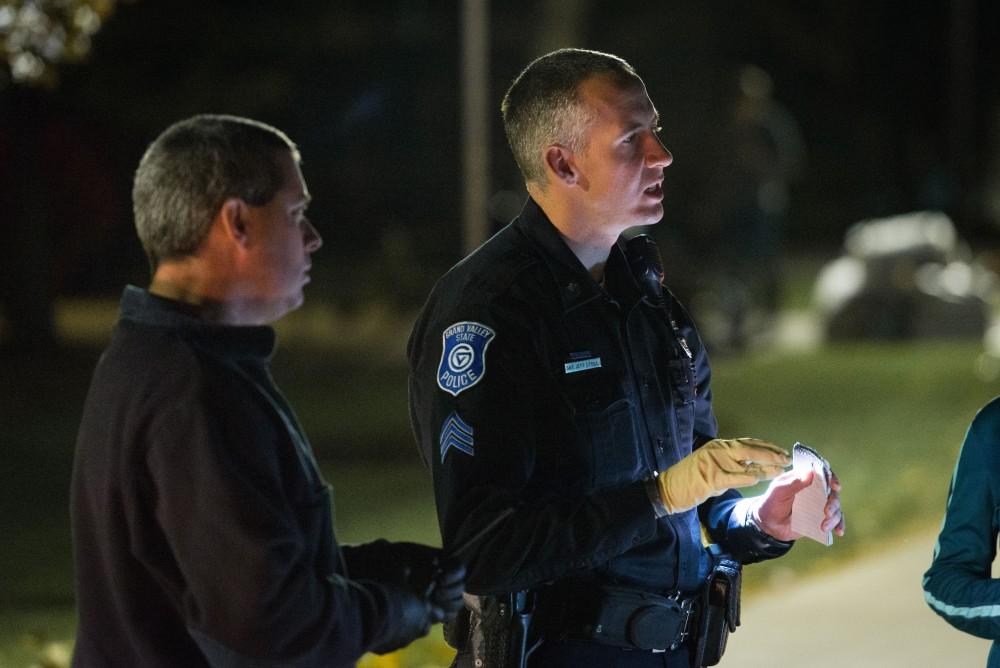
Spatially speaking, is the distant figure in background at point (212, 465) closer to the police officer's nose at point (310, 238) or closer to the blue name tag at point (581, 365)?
the police officer's nose at point (310, 238)

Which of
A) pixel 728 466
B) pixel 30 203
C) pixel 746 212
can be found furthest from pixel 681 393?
pixel 30 203

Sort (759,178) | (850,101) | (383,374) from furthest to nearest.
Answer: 1. (850,101)
2. (759,178)
3. (383,374)

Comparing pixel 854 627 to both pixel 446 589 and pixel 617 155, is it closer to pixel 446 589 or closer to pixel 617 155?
pixel 617 155

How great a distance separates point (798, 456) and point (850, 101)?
35.9 meters

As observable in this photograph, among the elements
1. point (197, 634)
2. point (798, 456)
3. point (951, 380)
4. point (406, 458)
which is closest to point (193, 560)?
point (197, 634)

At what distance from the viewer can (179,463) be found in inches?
89.4

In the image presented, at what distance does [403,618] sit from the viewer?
98.1 inches

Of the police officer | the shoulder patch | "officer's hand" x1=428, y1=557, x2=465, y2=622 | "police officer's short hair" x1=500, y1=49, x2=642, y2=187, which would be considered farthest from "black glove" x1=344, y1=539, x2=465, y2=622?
"police officer's short hair" x1=500, y1=49, x2=642, y2=187

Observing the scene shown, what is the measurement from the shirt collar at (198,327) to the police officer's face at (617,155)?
83 cm

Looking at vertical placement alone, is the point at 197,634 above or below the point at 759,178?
below

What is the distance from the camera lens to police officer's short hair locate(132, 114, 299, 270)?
2422mm

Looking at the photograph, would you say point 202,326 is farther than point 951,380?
No

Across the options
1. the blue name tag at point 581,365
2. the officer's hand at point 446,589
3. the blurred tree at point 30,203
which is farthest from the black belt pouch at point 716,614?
the blurred tree at point 30,203

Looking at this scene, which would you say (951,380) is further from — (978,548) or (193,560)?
(193,560)
